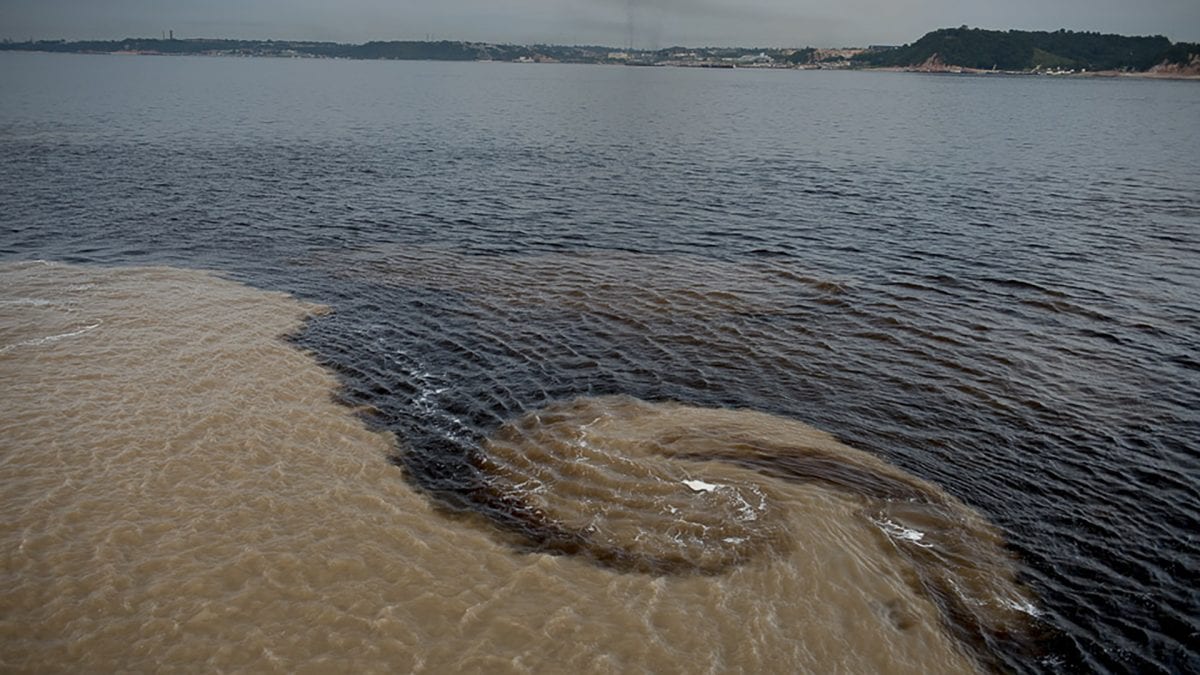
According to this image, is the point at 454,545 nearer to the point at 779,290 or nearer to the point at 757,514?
the point at 757,514

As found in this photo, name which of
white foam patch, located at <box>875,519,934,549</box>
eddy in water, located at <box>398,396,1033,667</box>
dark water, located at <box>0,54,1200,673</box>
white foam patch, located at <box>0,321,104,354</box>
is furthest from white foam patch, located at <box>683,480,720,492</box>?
white foam patch, located at <box>0,321,104,354</box>

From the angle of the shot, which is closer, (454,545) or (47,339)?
(454,545)

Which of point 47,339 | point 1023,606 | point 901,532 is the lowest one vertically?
point 1023,606

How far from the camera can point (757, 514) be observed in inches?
496

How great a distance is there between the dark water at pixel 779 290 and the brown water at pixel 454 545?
115cm

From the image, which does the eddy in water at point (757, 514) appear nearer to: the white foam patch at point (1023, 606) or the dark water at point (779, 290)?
the white foam patch at point (1023, 606)

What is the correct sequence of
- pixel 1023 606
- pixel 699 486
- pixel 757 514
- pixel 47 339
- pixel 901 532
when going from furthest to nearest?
pixel 47 339 → pixel 699 486 → pixel 757 514 → pixel 901 532 → pixel 1023 606

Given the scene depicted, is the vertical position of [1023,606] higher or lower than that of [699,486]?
lower

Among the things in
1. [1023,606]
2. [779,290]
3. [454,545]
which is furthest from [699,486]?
[779,290]

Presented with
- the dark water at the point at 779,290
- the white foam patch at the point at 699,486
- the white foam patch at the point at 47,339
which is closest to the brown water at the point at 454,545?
the white foam patch at the point at 699,486

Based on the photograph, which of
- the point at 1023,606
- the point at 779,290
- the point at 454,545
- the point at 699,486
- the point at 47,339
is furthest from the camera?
the point at 779,290

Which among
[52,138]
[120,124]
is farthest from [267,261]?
[120,124]

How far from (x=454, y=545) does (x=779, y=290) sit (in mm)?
16996

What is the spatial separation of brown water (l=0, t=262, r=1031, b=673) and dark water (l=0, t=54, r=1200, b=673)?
115cm
